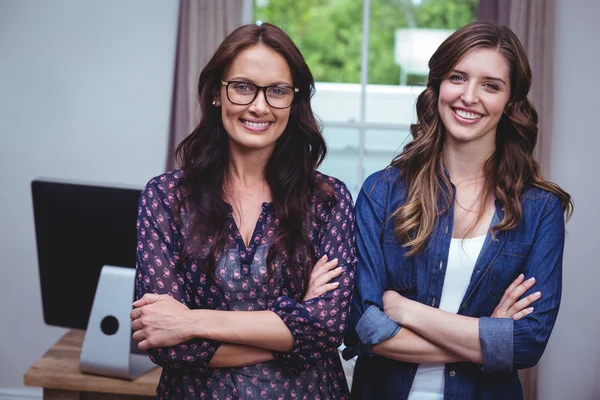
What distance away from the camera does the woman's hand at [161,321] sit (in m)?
1.76

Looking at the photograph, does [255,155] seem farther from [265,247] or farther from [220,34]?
[220,34]

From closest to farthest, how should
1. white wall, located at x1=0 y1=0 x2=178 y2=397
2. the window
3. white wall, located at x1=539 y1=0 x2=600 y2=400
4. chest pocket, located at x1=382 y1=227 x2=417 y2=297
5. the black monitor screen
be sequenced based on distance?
chest pocket, located at x1=382 y1=227 x2=417 y2=297, the black monitor screen, white wall, located at x1=539 y1=0 x2=600 y2=400, white wall, located at x1=0 y1=0 x2=178 y2=397, the window

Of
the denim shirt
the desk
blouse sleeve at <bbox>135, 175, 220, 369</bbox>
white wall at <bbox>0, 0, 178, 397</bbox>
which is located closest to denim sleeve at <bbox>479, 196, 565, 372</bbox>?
the denim shirt

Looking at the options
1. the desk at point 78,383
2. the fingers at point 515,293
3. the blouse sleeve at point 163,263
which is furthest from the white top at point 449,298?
the desk at point 78,383

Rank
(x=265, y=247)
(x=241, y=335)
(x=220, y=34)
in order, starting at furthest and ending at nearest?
(x=220, y=34) < (x=265, y=247) < (x=241, y=335)

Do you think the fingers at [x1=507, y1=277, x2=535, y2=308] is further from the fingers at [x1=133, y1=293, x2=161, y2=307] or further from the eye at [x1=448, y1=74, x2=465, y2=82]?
the fingers at [x1=133, y1=293, x2=161, y2=307]

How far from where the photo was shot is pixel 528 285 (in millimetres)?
1896

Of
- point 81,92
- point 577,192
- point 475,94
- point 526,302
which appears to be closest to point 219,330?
point 526,302

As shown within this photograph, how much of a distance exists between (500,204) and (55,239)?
135cm

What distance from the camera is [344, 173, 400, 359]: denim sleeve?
1890mm

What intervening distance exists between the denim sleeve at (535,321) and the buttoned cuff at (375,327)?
220 millimetres

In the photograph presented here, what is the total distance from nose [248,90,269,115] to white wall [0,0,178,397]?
1.93 m

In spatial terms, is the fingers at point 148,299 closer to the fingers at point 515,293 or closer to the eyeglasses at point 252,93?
the eyeglasses at point 252,93

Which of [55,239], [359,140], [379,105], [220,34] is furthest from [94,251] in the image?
[379,105]
